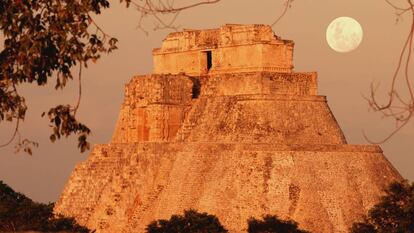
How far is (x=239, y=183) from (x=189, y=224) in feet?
9.21

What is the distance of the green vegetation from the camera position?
40.5 metres

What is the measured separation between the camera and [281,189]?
37688 millimetres

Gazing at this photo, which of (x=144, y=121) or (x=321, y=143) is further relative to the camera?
(x=144, y=121)

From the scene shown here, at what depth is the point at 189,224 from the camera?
3616 centimetres

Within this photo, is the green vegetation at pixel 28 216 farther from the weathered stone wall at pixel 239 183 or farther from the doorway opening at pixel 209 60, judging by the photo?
the doorway opening at pixel 209 60

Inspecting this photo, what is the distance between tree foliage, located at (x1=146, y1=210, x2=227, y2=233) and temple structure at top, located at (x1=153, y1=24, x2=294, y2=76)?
24.0ft

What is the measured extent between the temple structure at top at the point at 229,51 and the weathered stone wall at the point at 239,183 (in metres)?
4.00

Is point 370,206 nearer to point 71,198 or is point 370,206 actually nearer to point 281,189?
point 281,189

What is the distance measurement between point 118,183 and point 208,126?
13.8 ft

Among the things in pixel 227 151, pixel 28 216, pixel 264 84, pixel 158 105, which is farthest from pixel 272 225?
pixel 28 216

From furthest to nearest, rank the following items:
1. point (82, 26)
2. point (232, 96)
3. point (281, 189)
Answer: point (232, 96) < point (281, 189) < point (82, 26)

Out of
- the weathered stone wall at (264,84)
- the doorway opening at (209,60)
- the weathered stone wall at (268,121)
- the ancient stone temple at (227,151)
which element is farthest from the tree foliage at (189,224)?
the doorway opening at (209,60)

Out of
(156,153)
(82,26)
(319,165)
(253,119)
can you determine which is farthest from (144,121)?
(82,26)

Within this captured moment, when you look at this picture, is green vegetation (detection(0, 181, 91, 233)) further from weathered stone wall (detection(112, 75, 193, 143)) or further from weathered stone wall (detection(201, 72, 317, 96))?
weathered stone wall (detection(201, 72, 317, 96))
